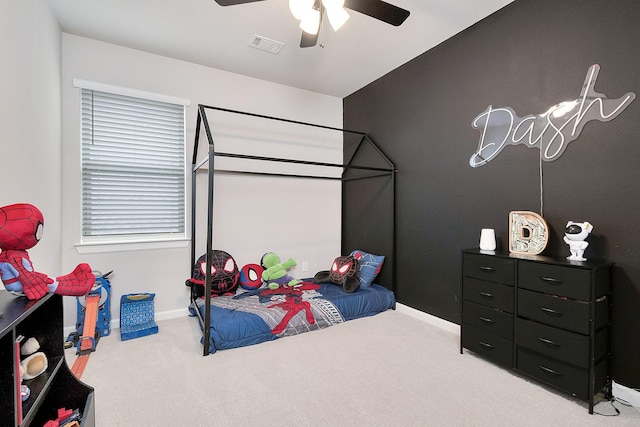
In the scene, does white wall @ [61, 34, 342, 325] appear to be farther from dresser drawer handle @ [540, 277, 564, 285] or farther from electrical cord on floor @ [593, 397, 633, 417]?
electrical cord on floor @ [593, 397, 633, 417]

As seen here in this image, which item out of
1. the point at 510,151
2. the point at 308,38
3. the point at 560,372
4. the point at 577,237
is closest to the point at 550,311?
the point at 560,372

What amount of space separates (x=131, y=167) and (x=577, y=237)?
358 cm

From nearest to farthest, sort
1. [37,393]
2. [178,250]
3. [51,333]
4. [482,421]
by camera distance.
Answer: [37,393], [51,333], [482,421], [178,250]

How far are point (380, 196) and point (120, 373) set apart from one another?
2.84 meters

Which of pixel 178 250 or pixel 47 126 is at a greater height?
pixel 47 126

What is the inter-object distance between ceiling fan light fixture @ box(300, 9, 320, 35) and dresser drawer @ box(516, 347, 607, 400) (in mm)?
2434

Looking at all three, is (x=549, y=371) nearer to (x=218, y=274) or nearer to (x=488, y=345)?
(x=488, y=345)

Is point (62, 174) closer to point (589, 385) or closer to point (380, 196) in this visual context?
point (380, 196)

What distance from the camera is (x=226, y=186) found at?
10.7 ft

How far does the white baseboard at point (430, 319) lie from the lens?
2.64m

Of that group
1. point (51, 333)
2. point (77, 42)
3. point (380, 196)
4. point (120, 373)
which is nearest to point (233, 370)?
point (120, 373)

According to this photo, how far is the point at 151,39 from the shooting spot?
2.64 metres

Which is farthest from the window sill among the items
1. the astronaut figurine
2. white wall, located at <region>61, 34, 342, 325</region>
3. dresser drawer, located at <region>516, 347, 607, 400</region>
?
the astronaut figurine

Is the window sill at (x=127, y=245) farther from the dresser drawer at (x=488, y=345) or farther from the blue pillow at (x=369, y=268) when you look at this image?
the dresser drawer at (x=488, y=345)
